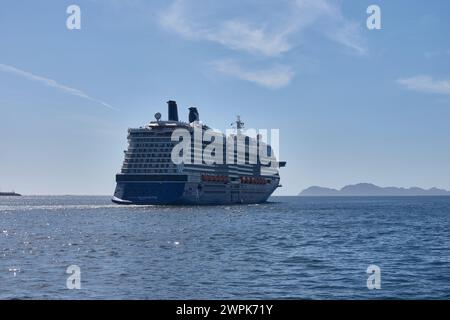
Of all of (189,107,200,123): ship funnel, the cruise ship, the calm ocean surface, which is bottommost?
the calm ocean surface

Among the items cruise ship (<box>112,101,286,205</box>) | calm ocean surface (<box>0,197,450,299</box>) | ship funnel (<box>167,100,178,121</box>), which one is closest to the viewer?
calm ocean surface (<box>0,197,450,299</box>)

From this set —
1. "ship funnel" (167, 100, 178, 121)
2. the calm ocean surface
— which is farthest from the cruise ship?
the calm ocean surface

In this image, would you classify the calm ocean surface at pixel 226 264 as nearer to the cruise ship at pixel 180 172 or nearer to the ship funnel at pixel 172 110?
the cruise ship at pixel 180 172

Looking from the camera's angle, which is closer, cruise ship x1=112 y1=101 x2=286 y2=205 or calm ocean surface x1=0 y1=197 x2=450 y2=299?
calm ocean surface x1=0 y1=197 x2=450 y2=299

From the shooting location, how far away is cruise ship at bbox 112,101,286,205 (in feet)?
413

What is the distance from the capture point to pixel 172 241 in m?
52.3

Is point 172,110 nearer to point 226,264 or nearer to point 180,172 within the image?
point 180,172

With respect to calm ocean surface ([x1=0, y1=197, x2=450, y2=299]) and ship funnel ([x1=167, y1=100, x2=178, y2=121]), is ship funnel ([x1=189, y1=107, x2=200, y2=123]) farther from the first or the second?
calm ocean surface ([x1=0, y1=197, x2=450, y2=299])

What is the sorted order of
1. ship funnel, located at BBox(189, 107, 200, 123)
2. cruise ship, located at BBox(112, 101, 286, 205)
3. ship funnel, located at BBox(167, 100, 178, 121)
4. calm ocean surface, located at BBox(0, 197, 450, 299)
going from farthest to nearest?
ship funnel, located at BBox(189, 107, 200, 123)
ship funnel, located at BBox(167, 100, 178, 121)
cruise ship, located at BBox(112, 101, 286, 205)
calm ocean surface, located at BBox(0, 197, 450, 299)

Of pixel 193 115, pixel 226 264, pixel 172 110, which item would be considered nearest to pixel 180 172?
pixel 172 110

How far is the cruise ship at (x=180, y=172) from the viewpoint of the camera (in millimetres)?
126000

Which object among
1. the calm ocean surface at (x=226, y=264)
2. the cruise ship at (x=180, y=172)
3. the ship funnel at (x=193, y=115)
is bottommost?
the calm ocean surface at (x=226, y=264)

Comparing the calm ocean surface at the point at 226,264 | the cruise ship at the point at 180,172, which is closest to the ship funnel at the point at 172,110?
the cruise ship at the point at 180,172

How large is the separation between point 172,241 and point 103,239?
25.9 ft
